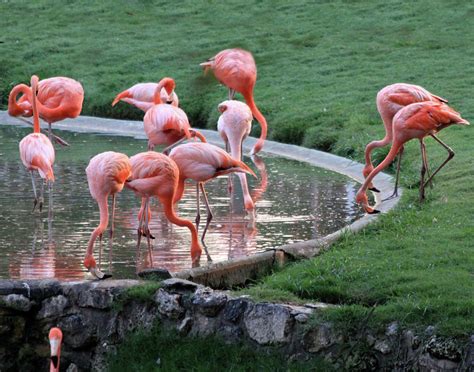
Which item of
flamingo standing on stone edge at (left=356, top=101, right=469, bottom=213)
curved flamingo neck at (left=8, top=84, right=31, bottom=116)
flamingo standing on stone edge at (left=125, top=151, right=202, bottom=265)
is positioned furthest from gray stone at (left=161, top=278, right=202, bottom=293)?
curved flamingo neck at (left=8, top=84, right=31, bottom=116)

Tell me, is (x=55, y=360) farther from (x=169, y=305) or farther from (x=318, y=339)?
(x=318, y=339)

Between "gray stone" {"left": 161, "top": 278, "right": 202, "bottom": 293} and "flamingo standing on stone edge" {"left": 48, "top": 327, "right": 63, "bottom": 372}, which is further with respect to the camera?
"gray stone" {"left": 161, "top": 278, "right": 202, "bottom": 293}

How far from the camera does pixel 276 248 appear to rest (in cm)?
688

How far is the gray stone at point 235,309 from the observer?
568 cm

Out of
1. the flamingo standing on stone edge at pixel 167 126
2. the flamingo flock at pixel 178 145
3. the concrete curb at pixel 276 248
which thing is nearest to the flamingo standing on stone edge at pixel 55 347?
the flamingo flock at pixel 178 145

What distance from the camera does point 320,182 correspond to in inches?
397

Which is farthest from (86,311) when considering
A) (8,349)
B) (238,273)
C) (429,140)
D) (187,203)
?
(429,140)

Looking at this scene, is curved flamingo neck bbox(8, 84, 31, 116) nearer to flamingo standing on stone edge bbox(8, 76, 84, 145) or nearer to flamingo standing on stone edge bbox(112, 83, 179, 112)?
flamingo standing on stone edge bbox(8, 76, 84, 145)

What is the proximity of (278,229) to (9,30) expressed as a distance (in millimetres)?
14406

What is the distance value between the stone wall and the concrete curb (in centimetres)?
48

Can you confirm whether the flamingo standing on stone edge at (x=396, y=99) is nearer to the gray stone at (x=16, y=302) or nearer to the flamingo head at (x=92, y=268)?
the flamingo head at (x=92, y=268)

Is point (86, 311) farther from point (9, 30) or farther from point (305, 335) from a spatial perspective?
point (9, 30)

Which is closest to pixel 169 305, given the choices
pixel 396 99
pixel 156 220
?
pixel 156 220

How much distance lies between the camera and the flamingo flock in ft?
23.3
